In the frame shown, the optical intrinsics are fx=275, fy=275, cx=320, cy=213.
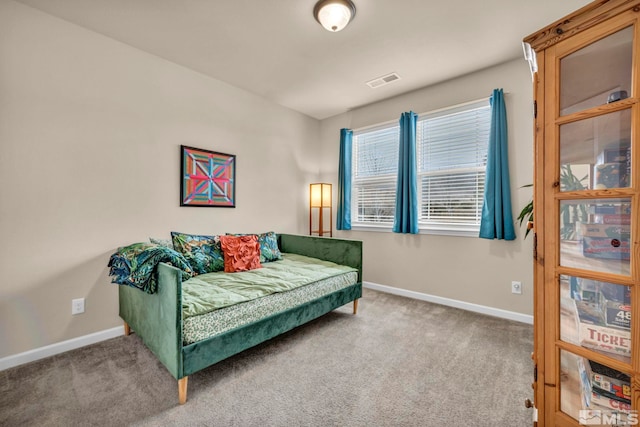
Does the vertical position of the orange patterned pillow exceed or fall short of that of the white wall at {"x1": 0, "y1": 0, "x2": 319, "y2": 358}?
it falls short

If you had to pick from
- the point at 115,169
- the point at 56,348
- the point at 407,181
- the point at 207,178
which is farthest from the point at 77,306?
the point at 407,181

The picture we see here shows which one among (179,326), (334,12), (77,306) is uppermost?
(334,12)

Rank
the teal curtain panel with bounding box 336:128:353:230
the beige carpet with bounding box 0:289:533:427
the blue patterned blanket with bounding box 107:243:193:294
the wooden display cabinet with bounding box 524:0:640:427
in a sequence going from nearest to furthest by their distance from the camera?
1. the wooden display cabinet with bounding box 524:0:640:427
2. the beige carpet with bounding box 0:289:533:427
3. the blue patterned blanket with bounding box 107:243:193:294
4. the teal curtain panel with bounding box 336:128:353:230

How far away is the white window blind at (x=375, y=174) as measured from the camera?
3.69 m

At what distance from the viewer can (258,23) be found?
214 centimetres

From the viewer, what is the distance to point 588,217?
1041 millimetres

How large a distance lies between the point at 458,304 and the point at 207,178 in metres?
3.09

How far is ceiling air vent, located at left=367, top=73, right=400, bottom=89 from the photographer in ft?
9.77

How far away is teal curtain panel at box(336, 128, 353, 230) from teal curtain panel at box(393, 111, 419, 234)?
2.58 ft

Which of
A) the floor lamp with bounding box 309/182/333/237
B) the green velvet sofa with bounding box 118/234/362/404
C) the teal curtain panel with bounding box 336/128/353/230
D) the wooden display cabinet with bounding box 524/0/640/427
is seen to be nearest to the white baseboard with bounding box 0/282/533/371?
the green velvet sofa with bounding box 118/234/362/404

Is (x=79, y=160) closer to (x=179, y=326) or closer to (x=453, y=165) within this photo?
(x=179, y=326)

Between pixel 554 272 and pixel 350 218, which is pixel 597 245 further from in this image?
pixel 350 218

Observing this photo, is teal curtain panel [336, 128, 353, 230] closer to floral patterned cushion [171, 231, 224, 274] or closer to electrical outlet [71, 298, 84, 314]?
floral patterned cushion [171, 231, 224, 274]

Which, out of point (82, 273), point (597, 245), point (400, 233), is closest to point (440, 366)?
point (597, 245)
